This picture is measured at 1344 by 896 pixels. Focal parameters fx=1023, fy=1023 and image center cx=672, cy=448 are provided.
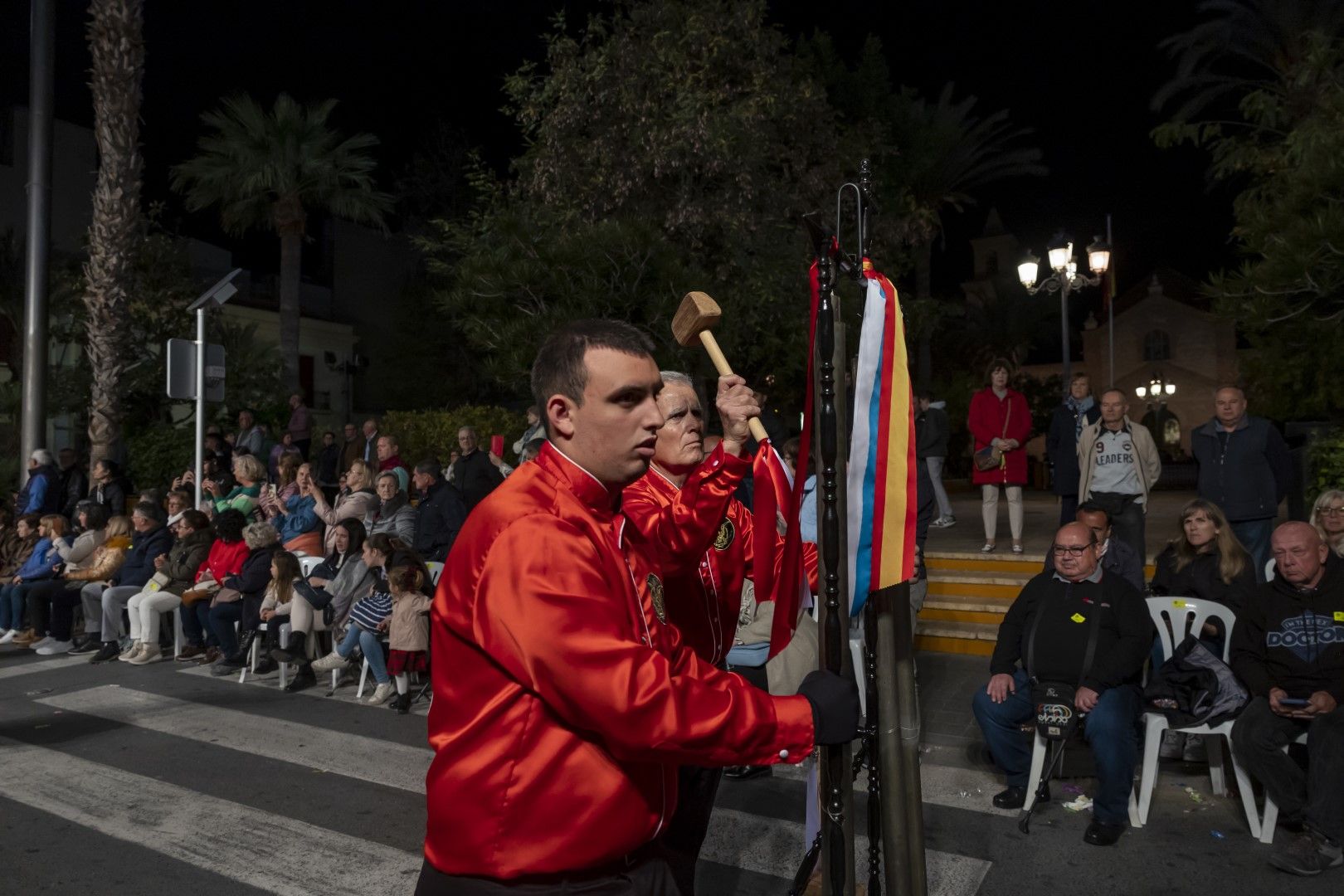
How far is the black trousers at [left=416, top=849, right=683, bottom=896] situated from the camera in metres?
1.91

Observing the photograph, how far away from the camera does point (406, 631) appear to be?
780cm

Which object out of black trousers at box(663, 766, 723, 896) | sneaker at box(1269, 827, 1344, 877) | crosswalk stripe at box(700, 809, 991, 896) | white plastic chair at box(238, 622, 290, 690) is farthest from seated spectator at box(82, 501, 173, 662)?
sneaker at box(1269, 827, 1344, 877)

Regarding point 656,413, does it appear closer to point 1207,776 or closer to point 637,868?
point 637,868

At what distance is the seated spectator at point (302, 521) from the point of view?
10.1 m

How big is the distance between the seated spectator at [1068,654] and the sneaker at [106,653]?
8331mm

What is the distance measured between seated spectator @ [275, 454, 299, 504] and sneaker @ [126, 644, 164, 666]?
6.85 feet

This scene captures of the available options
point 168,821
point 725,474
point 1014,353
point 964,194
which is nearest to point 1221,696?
point 725,474

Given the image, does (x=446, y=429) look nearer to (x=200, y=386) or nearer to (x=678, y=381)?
(x=200, y=386)

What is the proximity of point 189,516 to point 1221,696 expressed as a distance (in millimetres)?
9025

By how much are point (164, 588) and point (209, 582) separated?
1.81 ft

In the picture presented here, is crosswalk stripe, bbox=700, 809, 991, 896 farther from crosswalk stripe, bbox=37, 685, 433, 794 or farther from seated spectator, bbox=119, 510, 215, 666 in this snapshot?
seated spectator, bbox=119, 510, 215, 666

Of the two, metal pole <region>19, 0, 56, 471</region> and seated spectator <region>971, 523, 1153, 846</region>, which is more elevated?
metal pole <region>19, 0, 56, 471</region>

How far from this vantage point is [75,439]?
71.4 feet

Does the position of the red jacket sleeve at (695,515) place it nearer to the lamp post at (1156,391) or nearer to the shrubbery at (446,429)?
the shrubbery at (446,429)
